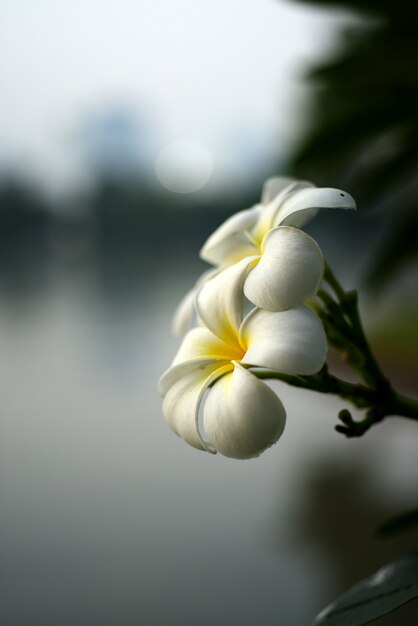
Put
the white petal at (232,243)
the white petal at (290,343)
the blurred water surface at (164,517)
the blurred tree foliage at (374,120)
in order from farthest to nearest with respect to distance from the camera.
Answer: the blurred water surface at (164,517)
the blurred tree foliage at (374,120)
the white petal at (232,243)
the white petal at (290,343)

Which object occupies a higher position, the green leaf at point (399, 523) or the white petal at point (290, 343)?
the white petal at point (290, 343)

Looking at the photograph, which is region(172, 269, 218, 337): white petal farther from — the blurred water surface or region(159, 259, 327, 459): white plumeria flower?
the blurred water surface

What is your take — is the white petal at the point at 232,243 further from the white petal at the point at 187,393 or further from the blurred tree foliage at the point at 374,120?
the blurred tree foliage at the point at 374,120

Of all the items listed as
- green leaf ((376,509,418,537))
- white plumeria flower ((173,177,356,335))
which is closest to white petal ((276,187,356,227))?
white plumeria flower ((173,177,356,335))

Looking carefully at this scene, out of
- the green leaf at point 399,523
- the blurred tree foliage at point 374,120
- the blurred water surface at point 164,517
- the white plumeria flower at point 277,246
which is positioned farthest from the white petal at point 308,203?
the blurred water surface at point 164,517

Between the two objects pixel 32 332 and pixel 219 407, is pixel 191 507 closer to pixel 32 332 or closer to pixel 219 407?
pixel 219 407
